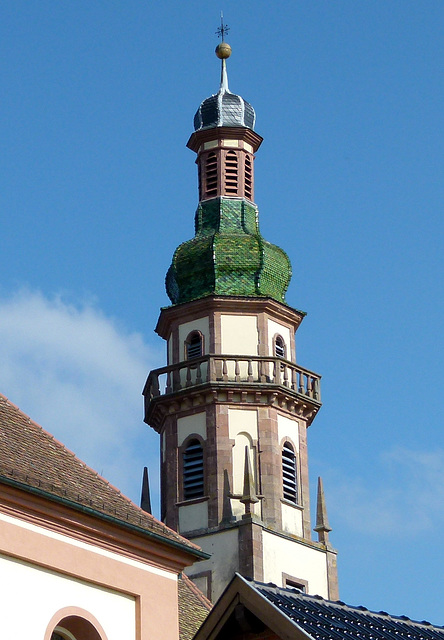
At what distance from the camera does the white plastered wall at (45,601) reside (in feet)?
65.1

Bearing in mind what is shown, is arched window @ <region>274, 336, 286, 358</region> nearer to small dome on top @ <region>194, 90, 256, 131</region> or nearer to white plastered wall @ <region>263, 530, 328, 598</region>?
white plastered wall @ <region>263, 530, 328, 598</region>

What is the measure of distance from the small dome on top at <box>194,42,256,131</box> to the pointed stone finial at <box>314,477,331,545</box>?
13.7 metres

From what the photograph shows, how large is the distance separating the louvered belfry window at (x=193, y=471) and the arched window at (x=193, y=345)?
10.2 feet

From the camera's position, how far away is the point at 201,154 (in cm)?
5291

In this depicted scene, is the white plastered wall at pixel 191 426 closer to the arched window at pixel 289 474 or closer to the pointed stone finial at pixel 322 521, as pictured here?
the arched window at pixel 289 474

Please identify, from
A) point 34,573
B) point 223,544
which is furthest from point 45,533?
point 223,544


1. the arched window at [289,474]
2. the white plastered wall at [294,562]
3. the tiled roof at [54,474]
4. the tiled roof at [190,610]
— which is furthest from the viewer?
the arched window at [289,474]

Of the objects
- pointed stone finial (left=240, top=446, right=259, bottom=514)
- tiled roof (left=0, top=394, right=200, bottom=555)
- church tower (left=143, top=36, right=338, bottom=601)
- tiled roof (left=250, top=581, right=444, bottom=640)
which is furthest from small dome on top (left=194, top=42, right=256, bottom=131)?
tiled roof (left=250, top=581, right=444, bottom=640)

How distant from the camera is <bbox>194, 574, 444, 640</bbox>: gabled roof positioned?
1614 cm

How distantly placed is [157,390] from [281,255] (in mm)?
6498

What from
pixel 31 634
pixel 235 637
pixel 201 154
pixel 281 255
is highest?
pixel 201 154

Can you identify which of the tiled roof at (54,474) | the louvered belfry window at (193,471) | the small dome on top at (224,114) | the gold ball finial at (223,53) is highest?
the gold ball finial at (223,53)

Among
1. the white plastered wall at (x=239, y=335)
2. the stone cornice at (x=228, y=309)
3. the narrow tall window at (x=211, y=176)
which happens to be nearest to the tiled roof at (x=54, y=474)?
the white plastered wall at (x=239, y=335)

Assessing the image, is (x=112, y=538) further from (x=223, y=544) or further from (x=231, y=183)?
(x=231, y=183)
